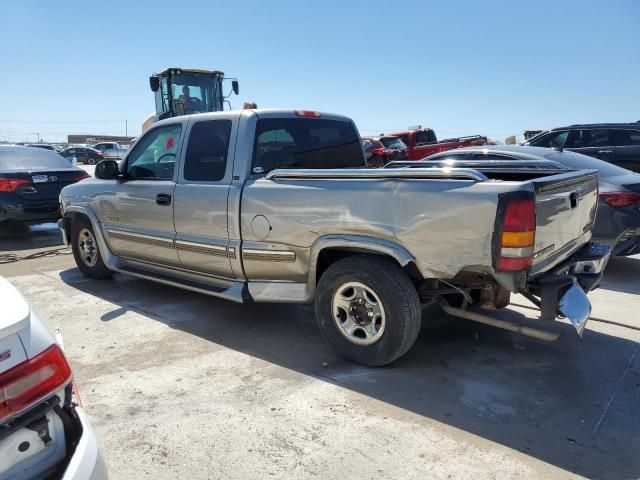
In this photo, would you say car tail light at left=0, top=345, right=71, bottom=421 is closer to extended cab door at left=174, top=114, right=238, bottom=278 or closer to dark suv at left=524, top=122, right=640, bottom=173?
extended cab door at left=174, top=114, right=238, bottom=278

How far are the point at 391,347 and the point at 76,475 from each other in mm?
2302

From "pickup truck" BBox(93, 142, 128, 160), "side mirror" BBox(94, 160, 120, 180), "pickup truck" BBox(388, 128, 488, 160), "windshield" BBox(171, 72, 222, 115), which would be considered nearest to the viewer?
"side mirror" BBox(94, 160, 120, 180)

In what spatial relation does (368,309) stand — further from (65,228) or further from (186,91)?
(186,91)

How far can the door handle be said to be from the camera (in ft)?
15.4

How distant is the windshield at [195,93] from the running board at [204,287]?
12142 mm

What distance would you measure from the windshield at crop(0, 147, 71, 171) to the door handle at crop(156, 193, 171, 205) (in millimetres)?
5054

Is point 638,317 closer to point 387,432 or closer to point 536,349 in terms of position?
point 536,349

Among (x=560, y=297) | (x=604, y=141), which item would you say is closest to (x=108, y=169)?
(x=560, y=297)

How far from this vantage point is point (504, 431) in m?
2.86

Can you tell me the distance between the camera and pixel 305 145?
4.59m

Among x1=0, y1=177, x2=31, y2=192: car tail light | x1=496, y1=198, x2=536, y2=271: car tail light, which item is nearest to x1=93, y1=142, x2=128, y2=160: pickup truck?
x1=0, y1=177, x2=31, y2=192: car tail light

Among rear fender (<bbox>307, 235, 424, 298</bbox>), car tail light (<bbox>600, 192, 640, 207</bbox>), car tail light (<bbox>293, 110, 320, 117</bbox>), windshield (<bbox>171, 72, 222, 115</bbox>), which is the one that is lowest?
car tail light (<bbox>600, 192, 640, 207</bbox>)

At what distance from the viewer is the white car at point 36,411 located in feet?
4.93

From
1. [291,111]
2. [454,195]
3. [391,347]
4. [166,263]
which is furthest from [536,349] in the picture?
[166,263]
